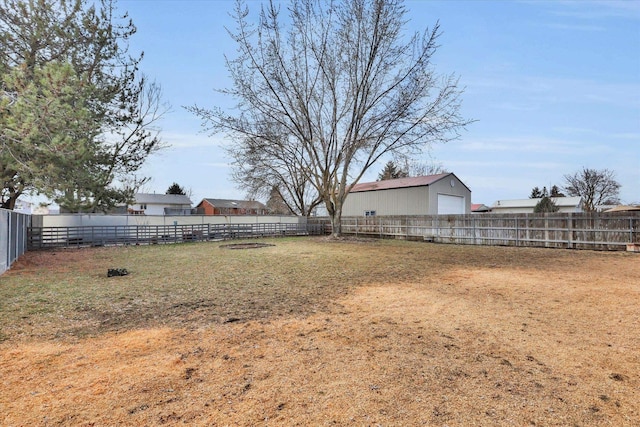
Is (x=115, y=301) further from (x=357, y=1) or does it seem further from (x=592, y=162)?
(x=592, y=162)

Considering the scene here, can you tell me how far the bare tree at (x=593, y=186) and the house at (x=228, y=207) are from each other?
37.6 meters

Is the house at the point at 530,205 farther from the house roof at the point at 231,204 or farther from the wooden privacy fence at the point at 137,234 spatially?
the wooden privacy fence at the point at 137,234

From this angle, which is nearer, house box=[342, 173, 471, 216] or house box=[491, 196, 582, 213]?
house box=[342, 173, 471, 216]

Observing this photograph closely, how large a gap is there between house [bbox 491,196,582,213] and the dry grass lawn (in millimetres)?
35497

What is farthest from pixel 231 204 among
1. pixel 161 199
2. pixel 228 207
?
pixel 161 199

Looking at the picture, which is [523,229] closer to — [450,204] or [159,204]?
[450,204]

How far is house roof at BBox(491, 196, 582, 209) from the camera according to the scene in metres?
34.6

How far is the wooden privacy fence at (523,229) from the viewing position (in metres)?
11.3

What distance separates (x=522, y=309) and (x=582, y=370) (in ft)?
5.94


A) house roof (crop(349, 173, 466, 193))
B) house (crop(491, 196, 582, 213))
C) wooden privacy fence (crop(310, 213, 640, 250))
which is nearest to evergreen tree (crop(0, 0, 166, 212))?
house roof (crop(349, 173, 466, 193))

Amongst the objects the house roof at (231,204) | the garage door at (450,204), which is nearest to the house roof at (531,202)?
the garage door at (450,204)

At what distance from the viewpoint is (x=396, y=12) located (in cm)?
1480

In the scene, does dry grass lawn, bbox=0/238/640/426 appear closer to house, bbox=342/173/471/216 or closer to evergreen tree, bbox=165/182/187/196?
house, bbox=342/173/471/216

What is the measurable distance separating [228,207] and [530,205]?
3828 cm
